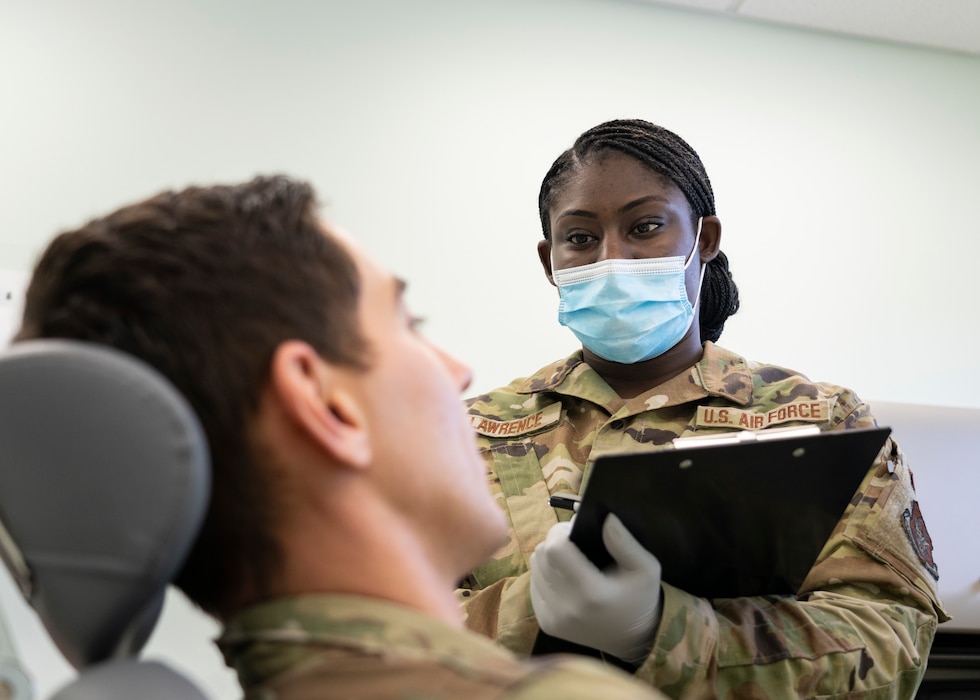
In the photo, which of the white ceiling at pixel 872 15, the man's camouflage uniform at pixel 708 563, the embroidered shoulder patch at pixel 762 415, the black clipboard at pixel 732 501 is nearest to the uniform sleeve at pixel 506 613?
the man's camouflage uniform at pixel 708 563

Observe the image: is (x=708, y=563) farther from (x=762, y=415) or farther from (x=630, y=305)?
(x=630, y=305)

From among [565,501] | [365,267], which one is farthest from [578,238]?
[365,267]

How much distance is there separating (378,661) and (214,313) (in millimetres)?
321

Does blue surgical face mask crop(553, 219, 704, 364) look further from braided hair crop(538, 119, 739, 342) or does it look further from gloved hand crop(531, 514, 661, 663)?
gloved hand crop(531, 514, 661, 663)

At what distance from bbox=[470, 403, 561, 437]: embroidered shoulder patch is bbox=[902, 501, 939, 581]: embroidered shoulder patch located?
62 centimetres

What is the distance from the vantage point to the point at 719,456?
3.51 ft

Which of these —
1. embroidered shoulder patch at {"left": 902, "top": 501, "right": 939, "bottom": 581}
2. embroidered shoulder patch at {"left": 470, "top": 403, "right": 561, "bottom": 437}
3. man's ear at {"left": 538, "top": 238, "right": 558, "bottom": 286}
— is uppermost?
man's ear at {"left": 538, "top": 238, "right": 558, "bottom": 286}

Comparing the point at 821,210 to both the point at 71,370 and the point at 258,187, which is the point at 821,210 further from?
the point at 71,370

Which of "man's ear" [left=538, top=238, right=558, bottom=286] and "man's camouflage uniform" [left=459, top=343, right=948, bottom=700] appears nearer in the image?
"man's camouflage uniform" [left=459, top=343, right=948, bottom=700]

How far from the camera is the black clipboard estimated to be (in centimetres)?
107

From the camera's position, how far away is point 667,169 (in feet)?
5.92

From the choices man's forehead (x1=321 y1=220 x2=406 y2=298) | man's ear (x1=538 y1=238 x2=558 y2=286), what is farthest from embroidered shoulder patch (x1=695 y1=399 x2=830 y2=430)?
man's forehead (x1=321 y1=220 x2=406 y2=298)

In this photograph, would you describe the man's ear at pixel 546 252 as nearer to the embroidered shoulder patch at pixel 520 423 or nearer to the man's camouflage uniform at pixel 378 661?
the embroidered shoulder patch at pixel 520 423

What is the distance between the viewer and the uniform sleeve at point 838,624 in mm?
1295
